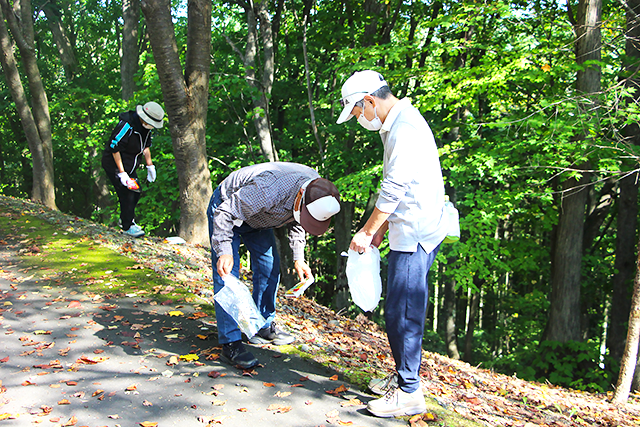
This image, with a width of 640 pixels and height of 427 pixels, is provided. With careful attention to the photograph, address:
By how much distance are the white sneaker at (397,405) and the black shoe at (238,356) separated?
1.00 metres

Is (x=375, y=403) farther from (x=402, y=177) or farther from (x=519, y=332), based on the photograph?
(x=519, y=332)

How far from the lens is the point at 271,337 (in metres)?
4.10

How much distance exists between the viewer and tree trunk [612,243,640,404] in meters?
5.35

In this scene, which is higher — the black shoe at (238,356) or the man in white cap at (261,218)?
the man in white cap at (261,218)

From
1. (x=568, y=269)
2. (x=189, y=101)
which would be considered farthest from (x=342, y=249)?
(x=189, y=101)

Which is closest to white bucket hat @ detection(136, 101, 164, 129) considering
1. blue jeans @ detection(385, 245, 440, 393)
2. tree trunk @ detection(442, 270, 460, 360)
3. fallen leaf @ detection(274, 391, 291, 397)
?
fallen leaf @ detection(274, 391, 291, 397)

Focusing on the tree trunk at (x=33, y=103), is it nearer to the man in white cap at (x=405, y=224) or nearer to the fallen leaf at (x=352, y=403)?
the fallen leaf at (x=352, y=403)

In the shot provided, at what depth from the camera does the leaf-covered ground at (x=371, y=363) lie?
3641 mm

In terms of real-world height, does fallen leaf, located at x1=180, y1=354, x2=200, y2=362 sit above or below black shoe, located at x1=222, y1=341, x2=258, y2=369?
below

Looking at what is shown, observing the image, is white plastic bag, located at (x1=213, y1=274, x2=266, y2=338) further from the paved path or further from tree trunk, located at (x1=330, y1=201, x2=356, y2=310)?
tree trunk, located at (x1=330, y1=201, x2=356, y2=310)

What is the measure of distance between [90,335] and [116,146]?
11.8ft

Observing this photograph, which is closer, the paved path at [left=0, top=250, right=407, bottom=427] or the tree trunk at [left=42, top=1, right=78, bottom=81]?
the paved path at [left=0, top=250, right=407, bottom=427]

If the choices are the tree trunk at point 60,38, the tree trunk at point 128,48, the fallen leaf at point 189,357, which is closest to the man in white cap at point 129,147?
the fallen leaf at point 189,357

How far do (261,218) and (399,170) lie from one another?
3.71 ft
